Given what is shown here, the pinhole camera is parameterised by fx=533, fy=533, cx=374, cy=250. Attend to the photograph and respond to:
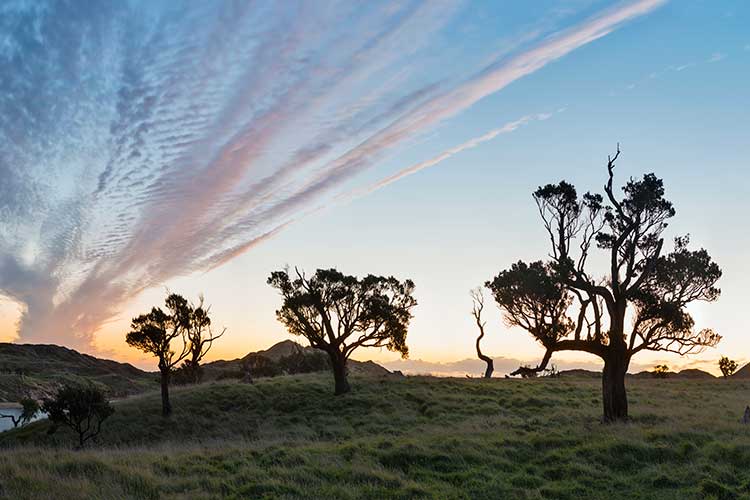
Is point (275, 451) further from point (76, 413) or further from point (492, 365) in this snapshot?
point (492, 365)

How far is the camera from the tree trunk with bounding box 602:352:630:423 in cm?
2747

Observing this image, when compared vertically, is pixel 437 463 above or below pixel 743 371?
above

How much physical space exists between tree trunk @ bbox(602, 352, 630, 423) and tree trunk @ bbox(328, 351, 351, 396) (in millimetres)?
22912

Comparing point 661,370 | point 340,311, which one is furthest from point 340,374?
point 661,370

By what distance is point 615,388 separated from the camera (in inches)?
1086

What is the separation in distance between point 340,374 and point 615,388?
940 inches

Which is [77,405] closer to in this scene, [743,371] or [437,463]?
[437,463]

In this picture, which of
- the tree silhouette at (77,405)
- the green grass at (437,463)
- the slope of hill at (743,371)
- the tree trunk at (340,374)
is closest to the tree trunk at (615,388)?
the green grass at (437,463)

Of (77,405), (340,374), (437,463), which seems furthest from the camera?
(340,374)

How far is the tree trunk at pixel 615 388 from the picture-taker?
27.5 metres

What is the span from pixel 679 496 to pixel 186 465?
1468 centimetres

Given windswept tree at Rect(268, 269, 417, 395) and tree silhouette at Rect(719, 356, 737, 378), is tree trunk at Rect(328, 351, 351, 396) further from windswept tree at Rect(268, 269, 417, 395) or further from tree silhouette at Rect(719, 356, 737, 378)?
tree silhouette at Rect(719, 356, 737, 378)

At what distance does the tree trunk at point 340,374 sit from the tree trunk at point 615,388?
2291cm

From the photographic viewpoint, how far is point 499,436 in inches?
896
